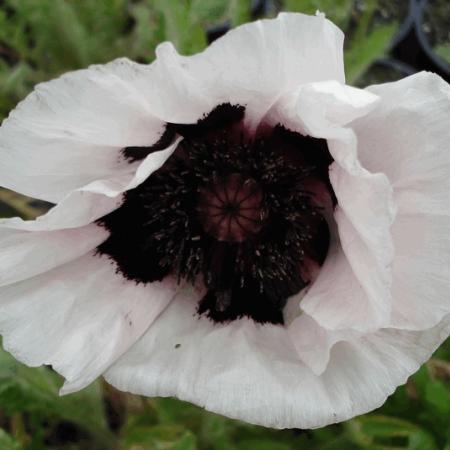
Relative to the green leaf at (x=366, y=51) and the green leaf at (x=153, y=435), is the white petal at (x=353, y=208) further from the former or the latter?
the green leaf at (x=366, y=51)

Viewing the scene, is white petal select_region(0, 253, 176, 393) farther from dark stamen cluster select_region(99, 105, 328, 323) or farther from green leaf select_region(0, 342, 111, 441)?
green leaf select_region(0, 342, 111, 441)

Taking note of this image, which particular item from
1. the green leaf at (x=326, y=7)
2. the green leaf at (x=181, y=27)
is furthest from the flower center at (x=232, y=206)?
the green leaf at (x=326, y=7)

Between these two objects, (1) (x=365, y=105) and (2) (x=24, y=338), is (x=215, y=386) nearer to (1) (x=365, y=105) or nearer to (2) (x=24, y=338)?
(2) (x=24, y=338)

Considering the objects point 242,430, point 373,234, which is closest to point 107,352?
point 373,234

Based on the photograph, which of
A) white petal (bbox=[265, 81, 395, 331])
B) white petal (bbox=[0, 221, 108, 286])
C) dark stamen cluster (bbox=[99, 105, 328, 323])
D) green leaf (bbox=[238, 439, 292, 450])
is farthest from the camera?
green leaf (bbox=[238, 439, 292, 450])

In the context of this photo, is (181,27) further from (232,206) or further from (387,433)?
(387,433)

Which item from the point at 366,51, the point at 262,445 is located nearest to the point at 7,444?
the point at 262,445

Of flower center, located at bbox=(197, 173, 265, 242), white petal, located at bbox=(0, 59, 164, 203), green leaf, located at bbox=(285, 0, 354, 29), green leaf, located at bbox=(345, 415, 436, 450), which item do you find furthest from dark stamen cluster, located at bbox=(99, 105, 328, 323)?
green leaf, located at bbox=(285, 0, 354, 29)
